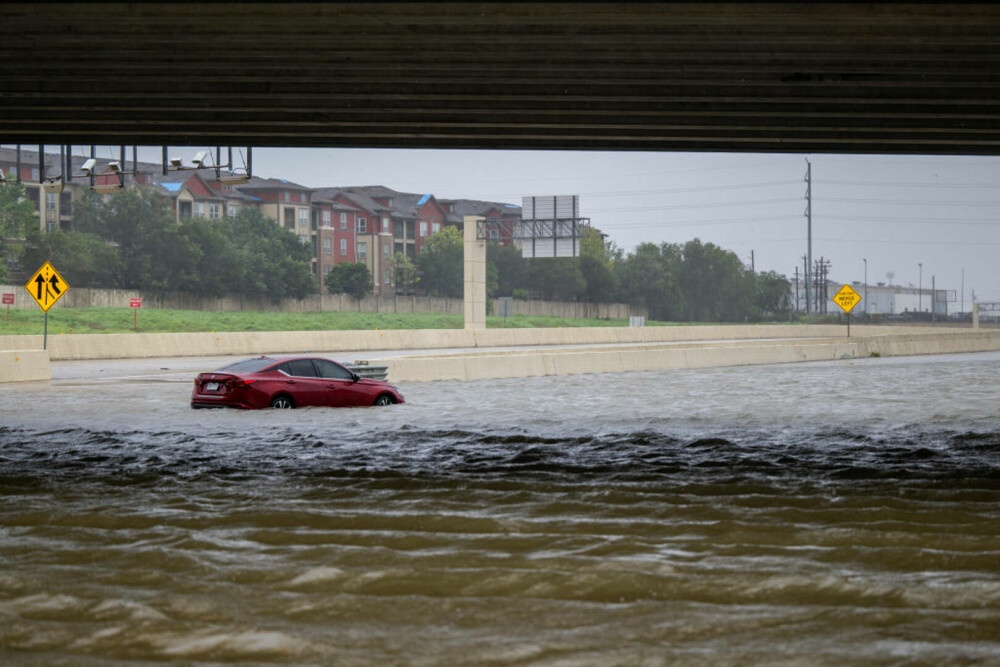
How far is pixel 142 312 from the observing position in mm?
80125

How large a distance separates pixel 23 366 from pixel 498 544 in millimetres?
27606

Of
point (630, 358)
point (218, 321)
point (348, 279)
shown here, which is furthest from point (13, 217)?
point (630, 358)

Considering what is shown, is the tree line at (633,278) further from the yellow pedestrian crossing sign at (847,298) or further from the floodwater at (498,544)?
the floodwater at (498,544)

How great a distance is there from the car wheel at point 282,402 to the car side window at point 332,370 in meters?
0.87

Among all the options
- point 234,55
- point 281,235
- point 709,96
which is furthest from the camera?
point 281,235

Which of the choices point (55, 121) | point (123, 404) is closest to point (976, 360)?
point (123, 404)

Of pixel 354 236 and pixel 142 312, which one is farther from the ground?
pixel 354 236

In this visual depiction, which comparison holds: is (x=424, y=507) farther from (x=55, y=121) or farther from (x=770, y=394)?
(x=770, y=394)

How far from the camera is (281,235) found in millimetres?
106812

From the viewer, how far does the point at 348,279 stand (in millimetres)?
107312

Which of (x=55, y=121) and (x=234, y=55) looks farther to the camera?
(x=55, y=121)

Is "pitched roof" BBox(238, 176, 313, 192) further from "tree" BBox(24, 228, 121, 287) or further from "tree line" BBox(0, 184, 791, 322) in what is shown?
"tree" BBox(24, 228, 121, 287)

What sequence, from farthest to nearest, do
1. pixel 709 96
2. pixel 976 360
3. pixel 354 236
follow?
pixel 354 236, pixel 976 360, pixel 709 96

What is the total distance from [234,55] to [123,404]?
13.3 meters
